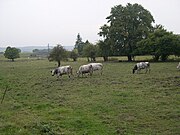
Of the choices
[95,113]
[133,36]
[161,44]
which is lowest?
[95,113]

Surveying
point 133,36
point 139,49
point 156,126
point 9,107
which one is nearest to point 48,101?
point 9,107

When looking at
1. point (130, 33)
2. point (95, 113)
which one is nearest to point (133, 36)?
point (130, 33)

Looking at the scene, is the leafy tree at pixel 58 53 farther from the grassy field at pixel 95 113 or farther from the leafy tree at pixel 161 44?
the grassy field at pixel 95 113

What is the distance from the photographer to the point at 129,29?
59.2 m

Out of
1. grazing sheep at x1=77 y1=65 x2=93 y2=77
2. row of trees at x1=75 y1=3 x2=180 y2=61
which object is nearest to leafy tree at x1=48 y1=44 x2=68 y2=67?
row of trees at x1=75 y1=3 x2=180 y2=61

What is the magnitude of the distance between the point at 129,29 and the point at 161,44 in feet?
32.0

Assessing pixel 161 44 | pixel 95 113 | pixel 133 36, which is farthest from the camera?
pixel 133 36

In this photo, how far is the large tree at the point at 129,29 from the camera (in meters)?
58.4

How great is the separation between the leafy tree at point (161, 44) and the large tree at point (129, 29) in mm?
3618

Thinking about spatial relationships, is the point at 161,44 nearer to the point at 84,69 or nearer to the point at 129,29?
the point at 129,29

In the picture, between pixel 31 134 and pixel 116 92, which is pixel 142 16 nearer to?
pixel 116 92

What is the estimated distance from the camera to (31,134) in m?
9.24

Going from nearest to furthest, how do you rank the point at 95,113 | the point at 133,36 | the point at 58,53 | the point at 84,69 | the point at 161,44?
the point at 95,113 < the point at 84,69 < the point at 58,53 < the point at 161,44 < the point at 133,36

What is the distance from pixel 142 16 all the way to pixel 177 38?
34.0ft
